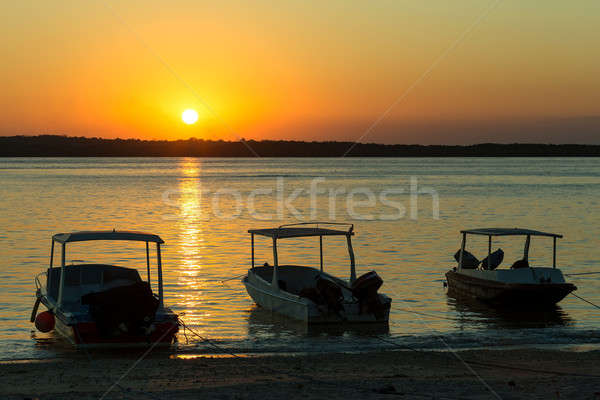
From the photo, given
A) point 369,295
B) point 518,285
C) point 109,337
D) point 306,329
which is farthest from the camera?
point 518,285

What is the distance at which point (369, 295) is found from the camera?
758 inches

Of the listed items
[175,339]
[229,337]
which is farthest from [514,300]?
[175,339]

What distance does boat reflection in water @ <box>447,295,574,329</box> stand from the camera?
21500 mm

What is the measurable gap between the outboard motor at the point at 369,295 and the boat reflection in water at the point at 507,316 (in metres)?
3.55

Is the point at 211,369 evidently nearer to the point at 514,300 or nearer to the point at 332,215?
the point at 514,300

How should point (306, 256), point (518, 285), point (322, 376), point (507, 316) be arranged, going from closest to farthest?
1. point (322, 376)
2. point (518, 285)
3. point (507, 316)
4. point (306, 256)

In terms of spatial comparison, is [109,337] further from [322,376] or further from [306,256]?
[306,256]

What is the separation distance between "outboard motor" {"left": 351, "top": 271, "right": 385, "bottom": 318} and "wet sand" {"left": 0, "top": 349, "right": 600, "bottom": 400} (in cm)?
219

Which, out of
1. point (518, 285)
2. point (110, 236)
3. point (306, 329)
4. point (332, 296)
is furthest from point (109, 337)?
point (518, 285)

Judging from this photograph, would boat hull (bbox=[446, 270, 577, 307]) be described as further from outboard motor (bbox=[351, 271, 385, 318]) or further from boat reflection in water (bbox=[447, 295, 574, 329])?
outboard motor (bbox=[351, 271, 385, 318])

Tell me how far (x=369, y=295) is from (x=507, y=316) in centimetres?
547

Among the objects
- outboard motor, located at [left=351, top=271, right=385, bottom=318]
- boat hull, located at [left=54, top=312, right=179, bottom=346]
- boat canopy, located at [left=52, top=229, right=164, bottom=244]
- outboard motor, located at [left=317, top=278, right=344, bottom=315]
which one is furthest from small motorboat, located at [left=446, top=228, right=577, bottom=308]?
boat hull, located at [left=54, top=312, right=179, bottom=346]

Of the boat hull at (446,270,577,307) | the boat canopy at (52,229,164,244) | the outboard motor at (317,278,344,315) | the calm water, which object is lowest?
the calm water

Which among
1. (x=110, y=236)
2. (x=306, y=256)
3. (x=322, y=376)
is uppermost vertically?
(x=110, y=236)
